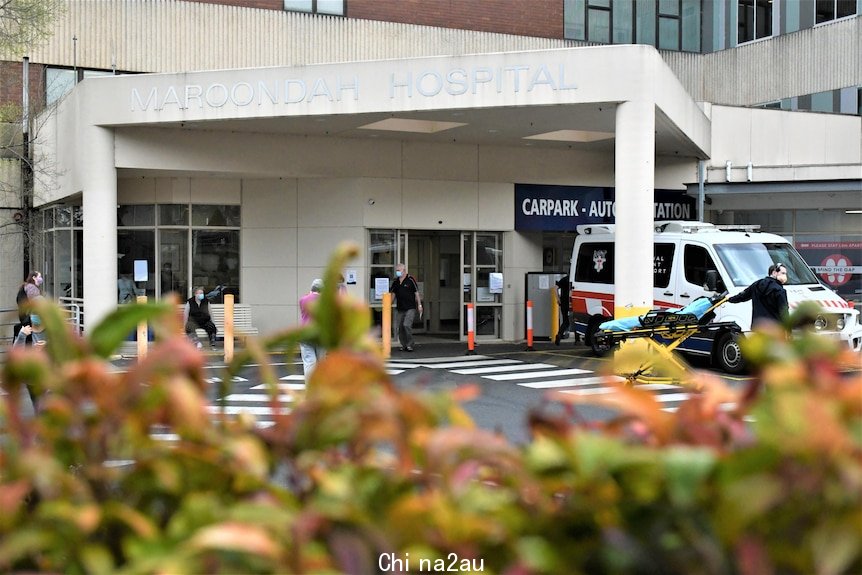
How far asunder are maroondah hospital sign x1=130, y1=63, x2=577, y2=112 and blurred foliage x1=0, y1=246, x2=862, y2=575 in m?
15.4

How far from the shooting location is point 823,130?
26578mm

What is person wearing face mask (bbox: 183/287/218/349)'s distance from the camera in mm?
20312

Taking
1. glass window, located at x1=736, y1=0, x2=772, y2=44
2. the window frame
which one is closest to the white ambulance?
the window frame

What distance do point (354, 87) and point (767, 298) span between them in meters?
7.94

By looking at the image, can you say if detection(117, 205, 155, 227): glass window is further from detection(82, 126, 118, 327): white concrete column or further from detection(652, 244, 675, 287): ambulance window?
detection(652, 244, 675, 287): ambulance window

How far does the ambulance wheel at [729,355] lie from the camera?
1595 centimetres

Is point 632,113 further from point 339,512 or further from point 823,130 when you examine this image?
point 339,512

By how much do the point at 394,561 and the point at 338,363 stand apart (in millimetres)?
358

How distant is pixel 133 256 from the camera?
22.3 meters

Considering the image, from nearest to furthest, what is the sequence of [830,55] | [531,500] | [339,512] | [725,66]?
[339,512], [531,500], [830,55], [725,66]

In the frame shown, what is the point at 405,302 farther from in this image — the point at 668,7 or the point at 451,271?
the point at 668,7

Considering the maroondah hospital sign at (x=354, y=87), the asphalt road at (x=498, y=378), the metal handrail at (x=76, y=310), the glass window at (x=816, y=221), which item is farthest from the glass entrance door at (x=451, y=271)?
the glass window at (x=816, y=221)

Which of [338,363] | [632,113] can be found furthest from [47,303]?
[632,113]

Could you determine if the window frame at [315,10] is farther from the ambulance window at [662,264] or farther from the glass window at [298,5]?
the ambulance window at [662,264]
